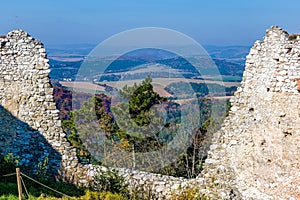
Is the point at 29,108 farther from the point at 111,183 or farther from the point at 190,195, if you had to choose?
the point at 190,195

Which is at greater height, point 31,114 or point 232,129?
point 31,114

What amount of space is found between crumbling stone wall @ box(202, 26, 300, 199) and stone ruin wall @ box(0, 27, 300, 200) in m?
0.02

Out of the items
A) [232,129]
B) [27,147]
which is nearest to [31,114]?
[27,147]

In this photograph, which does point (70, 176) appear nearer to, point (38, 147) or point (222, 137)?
point (38, 147)

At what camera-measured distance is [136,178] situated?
9.31 m

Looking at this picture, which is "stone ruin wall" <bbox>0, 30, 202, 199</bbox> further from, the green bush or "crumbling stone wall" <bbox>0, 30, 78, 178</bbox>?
the green bush

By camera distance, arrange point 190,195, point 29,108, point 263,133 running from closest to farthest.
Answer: point 263,133 < point 190,195 < point 29,108

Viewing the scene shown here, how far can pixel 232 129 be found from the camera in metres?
8.78

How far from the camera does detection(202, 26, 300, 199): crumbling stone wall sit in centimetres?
793

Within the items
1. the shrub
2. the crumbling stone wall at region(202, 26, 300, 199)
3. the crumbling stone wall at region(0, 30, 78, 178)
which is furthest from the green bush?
the crumbling stone wall at region(202, 26, 300, 199)

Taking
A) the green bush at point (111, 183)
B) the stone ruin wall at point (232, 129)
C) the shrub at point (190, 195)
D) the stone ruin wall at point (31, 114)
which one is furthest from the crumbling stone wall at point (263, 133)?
the stone ruin wall at point (31, 114)

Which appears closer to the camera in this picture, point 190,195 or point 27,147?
point 190,195

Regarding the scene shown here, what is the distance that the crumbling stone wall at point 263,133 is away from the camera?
793 centimetres

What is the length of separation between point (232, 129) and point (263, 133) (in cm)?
74
